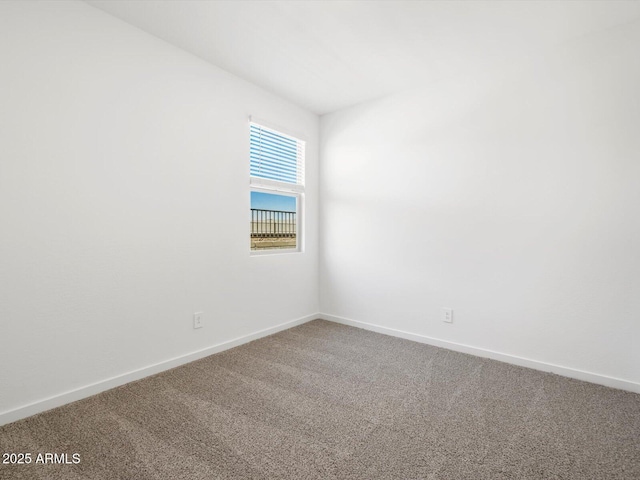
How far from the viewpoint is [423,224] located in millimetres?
3039

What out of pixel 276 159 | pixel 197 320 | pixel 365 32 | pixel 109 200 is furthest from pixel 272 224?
pixel 365 32

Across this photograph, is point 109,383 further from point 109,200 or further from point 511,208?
point 511,208

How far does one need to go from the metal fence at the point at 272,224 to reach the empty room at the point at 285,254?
0.15 feet

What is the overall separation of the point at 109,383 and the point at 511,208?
317 cm

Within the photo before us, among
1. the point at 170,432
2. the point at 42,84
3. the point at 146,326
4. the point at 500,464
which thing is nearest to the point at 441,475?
the point at 500,464

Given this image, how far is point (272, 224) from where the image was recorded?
3.35 meters

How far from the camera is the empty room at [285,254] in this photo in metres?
1.65

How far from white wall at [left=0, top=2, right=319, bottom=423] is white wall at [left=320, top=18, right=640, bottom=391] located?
4.35 ft

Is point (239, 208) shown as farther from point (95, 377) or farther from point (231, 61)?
point (95, 377)

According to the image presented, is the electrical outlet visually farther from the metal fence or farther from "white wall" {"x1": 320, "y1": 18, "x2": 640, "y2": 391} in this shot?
"white wall" {"x1": 320, "y1": 18, "x2": 640, "y2": 391}

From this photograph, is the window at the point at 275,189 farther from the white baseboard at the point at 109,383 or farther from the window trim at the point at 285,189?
the white baseboard at the point at 109,383

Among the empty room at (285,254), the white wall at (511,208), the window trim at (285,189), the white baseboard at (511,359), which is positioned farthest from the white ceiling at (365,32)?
the white baseboard at (511,359)

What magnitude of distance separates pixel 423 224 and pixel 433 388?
146 cm

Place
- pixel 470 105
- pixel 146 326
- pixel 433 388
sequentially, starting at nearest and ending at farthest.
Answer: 1. pixel 433 388
2. pixel 146 326
3. pixel 470 105
